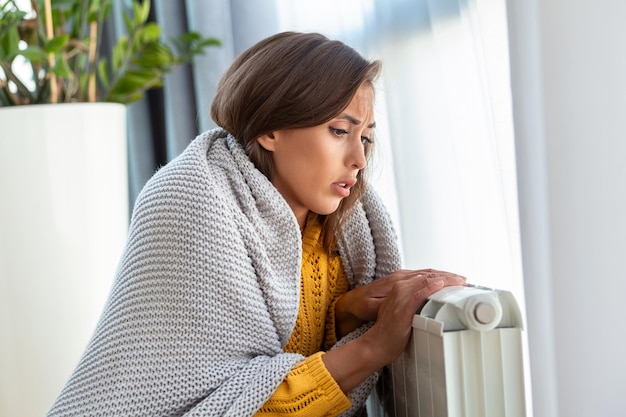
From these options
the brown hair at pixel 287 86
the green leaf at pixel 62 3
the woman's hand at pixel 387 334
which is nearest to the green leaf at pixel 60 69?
the green leaf at pixel 62 3

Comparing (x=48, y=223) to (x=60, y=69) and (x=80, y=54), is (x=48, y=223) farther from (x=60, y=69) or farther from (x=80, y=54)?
(x=80, y=54)

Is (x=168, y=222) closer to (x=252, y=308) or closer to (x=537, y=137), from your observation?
(x=252, y=308)

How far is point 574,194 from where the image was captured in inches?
42.1

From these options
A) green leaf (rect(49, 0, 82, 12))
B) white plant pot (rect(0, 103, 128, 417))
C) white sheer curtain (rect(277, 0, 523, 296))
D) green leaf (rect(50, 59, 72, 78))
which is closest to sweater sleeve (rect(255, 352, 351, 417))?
white sheer curtain (rect(277, 0, 523, 296))

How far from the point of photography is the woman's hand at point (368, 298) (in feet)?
3.74

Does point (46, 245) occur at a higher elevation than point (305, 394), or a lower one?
higher

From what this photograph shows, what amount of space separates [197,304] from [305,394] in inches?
7.3

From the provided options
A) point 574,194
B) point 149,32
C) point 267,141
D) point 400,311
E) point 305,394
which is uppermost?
point 149,32

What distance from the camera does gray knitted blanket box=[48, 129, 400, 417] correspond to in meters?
1.07

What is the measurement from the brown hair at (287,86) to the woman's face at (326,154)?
0.05 ft

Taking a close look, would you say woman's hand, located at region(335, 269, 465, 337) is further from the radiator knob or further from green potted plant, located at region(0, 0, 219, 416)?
green potted plant, located at region(0, 0, 219, 416)

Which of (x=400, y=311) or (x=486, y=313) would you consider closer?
(x=486, y=313)

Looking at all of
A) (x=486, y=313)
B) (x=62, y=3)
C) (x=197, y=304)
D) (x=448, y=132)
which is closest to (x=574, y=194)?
(x=486, y=313)

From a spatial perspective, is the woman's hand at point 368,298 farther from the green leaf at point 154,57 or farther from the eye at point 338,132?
the green leaf at point 154,57
